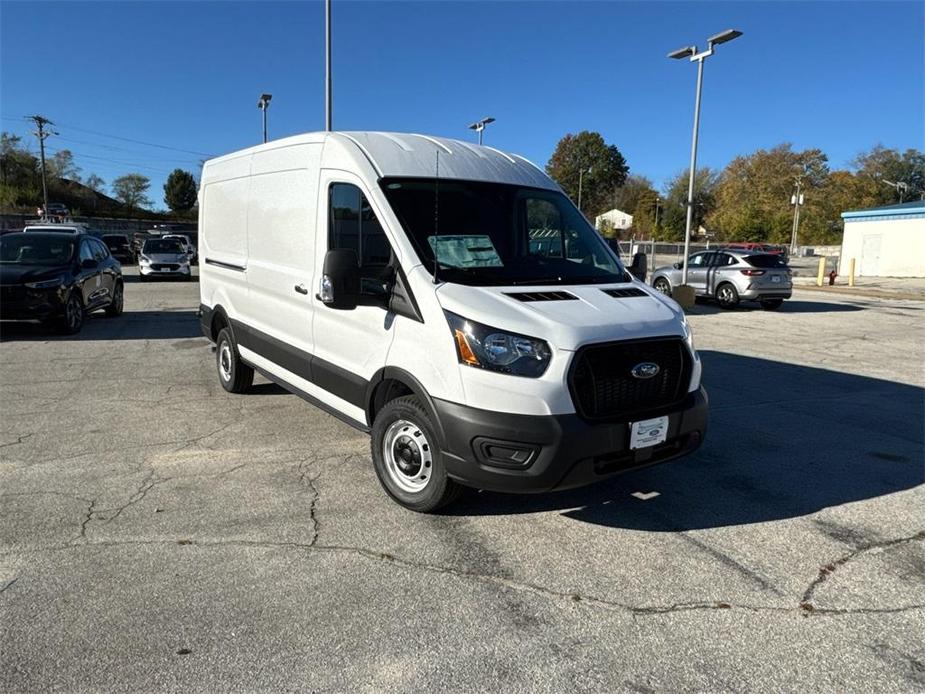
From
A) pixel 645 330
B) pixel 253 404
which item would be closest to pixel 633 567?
pixel 645 330

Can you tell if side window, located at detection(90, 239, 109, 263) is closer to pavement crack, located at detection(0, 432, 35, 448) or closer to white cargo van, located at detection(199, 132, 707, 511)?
pavement crack, located at detection(0, 432, 35, 448)

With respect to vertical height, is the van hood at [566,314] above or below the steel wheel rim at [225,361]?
above

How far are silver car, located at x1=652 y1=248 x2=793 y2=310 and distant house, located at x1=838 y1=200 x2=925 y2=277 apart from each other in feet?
64.0

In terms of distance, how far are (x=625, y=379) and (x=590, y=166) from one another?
109 metres

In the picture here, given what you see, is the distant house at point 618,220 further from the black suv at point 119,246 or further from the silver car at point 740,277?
the silver car at point 740,277

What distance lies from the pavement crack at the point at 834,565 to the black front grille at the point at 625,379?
1184 mm

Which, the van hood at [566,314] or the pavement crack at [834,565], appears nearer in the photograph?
the pavement crack at [834,565]

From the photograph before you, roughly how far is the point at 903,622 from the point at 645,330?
6.07 ft

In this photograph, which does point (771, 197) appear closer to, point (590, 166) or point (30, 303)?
point (590, 166)

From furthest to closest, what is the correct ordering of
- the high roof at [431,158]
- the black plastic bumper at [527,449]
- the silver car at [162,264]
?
the silver car at [162,264], the high roof at [431,158], the black plastic bumper at [527,449]

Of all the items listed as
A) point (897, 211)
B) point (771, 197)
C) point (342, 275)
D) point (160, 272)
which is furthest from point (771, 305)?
point (771, 197)

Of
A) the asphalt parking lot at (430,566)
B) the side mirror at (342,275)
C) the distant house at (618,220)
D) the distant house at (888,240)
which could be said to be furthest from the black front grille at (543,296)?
the distant house at (618,220)

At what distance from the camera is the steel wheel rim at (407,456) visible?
396 centimetres

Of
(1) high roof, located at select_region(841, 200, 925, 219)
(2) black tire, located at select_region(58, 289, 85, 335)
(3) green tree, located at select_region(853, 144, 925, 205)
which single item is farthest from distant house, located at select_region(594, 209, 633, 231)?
(2) black tire, located at select_region(58, 289, 85, 335)
